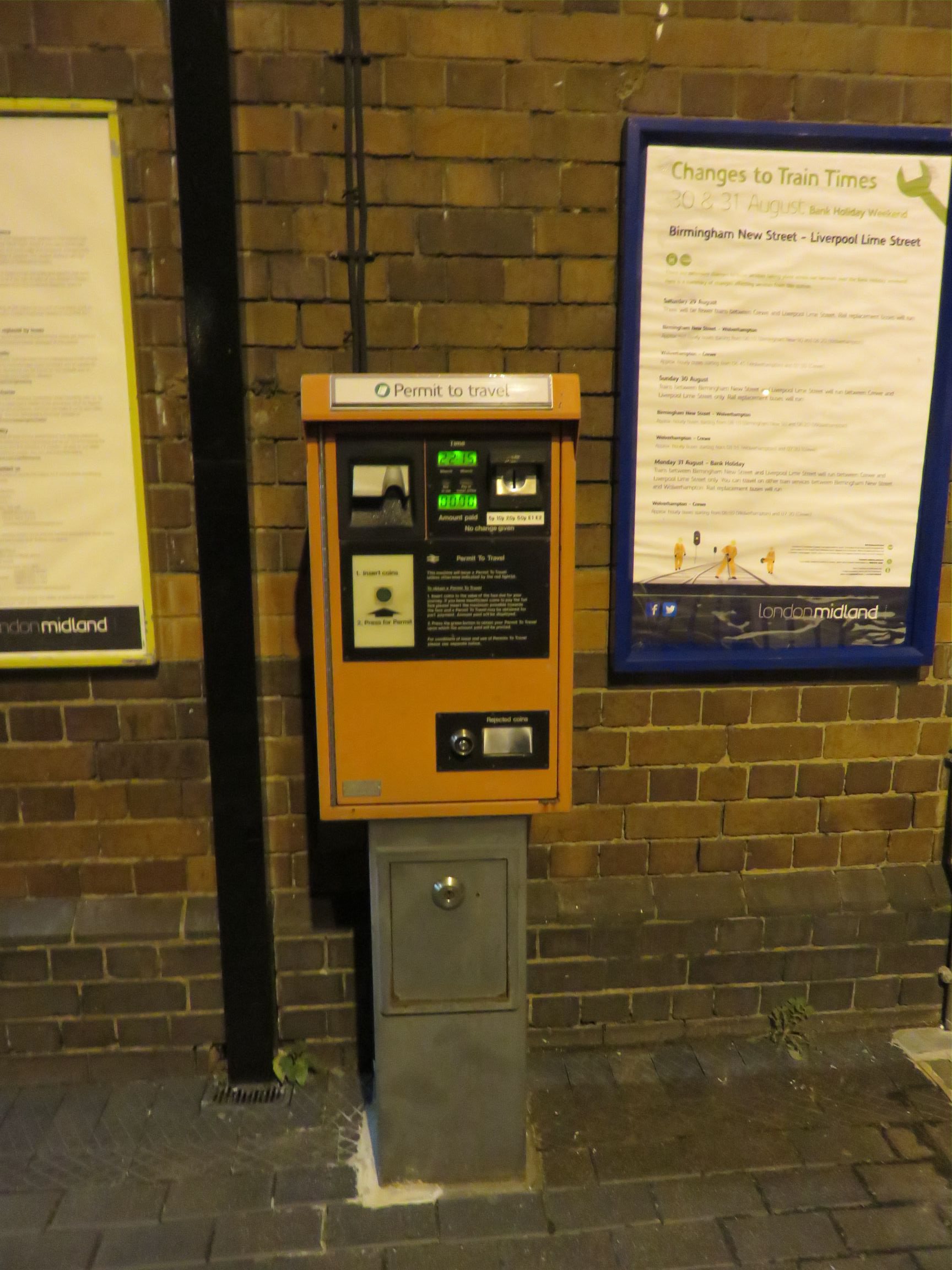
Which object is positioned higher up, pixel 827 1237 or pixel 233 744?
pixel 233 744

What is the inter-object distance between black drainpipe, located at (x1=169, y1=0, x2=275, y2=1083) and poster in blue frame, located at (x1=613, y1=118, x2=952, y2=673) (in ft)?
4.12

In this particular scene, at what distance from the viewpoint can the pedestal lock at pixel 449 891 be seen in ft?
8.23

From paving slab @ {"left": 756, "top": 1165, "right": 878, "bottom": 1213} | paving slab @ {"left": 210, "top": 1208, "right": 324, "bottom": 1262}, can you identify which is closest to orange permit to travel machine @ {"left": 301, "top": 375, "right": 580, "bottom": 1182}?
paving slab @ {"left": 210, "top": 1208, "right": 324, "bottom": 1262}

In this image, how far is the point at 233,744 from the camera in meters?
2.97

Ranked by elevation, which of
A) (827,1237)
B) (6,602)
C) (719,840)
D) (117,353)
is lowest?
(827,1237)

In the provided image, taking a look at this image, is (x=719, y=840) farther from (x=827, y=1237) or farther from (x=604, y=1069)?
(x=827, y=1237)

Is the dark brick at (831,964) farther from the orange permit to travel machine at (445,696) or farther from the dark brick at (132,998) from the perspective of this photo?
the dark brick at (132,998)

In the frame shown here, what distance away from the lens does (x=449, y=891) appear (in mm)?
2512

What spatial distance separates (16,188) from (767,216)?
237cm

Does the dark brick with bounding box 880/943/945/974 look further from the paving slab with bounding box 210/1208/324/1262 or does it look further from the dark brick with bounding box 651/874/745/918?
the paving slab with bounding box 210/1208/324/1262

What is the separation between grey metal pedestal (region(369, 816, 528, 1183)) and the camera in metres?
2.51

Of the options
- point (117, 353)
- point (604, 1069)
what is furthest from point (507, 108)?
point (604, 1069)

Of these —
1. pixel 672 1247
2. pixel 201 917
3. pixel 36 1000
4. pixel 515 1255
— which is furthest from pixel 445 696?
pixel 36 1000

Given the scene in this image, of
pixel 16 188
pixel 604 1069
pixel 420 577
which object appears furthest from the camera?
pixel 604 1069
